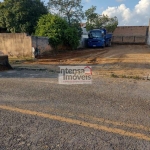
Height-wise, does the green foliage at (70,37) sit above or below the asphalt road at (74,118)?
above

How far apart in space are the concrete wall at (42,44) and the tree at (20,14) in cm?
469

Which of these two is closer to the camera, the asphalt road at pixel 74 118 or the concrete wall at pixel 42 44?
the asphalt road at pixel 74 118

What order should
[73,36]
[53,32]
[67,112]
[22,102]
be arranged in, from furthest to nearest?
[73,36] < [53,32] < [22,102] < [67,112]

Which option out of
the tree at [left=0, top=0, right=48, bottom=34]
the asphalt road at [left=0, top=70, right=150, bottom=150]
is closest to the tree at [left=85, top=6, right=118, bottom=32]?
the tree at [left=0, top=0, right=48, bottom=34]

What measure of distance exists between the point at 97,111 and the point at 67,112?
0.64 meters

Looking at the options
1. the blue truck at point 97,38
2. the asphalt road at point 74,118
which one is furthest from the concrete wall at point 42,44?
the blue truck at point 97,38

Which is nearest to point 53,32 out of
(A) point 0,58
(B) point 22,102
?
(A) point 0,58

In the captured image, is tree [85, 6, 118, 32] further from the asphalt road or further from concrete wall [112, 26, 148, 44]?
the asphalt road

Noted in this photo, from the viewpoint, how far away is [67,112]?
3.52 m

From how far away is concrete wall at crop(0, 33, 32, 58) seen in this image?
1301 cm

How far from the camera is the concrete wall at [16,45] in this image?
1301 centimetres

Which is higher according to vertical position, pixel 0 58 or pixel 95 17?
pixel 95 17

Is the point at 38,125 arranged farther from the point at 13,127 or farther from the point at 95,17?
the point at 95,17

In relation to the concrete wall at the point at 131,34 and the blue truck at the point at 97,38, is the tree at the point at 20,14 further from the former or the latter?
the concrete wall at the point at 131,34
